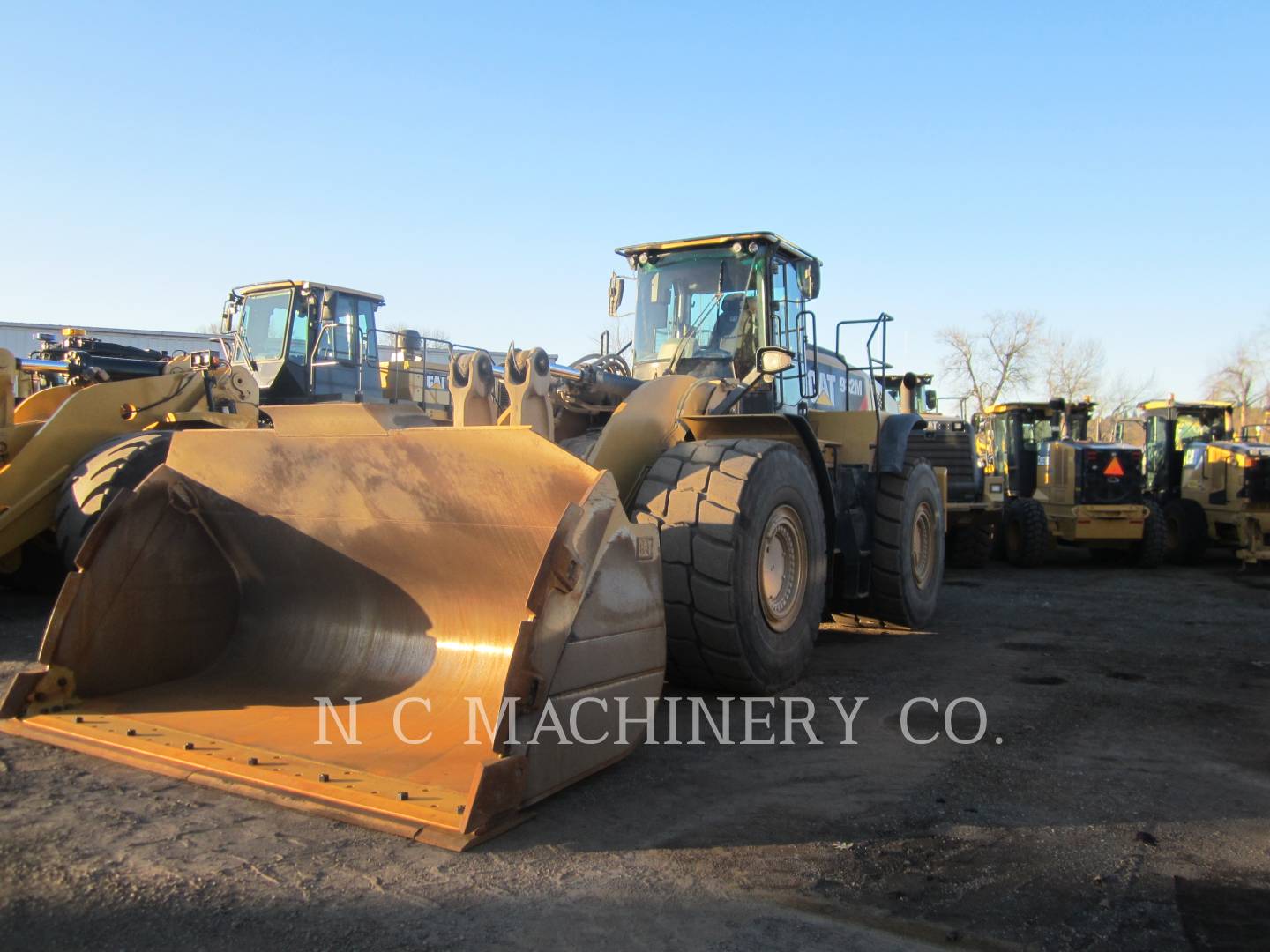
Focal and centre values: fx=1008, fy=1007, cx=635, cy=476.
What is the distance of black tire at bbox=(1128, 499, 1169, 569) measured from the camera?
14.6 m

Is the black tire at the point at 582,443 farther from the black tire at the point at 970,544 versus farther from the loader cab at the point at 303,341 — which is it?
the black tire at the point at 970,544

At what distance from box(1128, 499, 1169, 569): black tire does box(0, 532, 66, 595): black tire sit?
44.6 feet

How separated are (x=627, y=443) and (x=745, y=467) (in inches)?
28.2

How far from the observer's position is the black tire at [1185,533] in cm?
1521

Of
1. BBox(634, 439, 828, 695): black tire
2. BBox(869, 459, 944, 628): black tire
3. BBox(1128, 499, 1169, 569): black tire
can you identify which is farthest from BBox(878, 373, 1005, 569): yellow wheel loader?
BBox(634, 439, 828, 695): black tire

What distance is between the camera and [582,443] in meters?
5.73

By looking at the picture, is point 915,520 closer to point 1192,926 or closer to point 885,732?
point 885,732

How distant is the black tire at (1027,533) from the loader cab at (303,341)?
9.29 meters

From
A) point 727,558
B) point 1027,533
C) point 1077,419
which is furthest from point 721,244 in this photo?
point 1077,419

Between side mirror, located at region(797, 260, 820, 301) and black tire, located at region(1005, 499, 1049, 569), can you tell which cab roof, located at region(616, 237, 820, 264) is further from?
black tire, located at region(1005, 499, 1049, 569)

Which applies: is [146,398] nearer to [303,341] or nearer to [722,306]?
[303,341]

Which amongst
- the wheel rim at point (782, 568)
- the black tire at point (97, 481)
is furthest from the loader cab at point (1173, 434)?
the black tire at point (97, 481)

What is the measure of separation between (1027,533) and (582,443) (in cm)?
1078

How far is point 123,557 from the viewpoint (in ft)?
15.4
